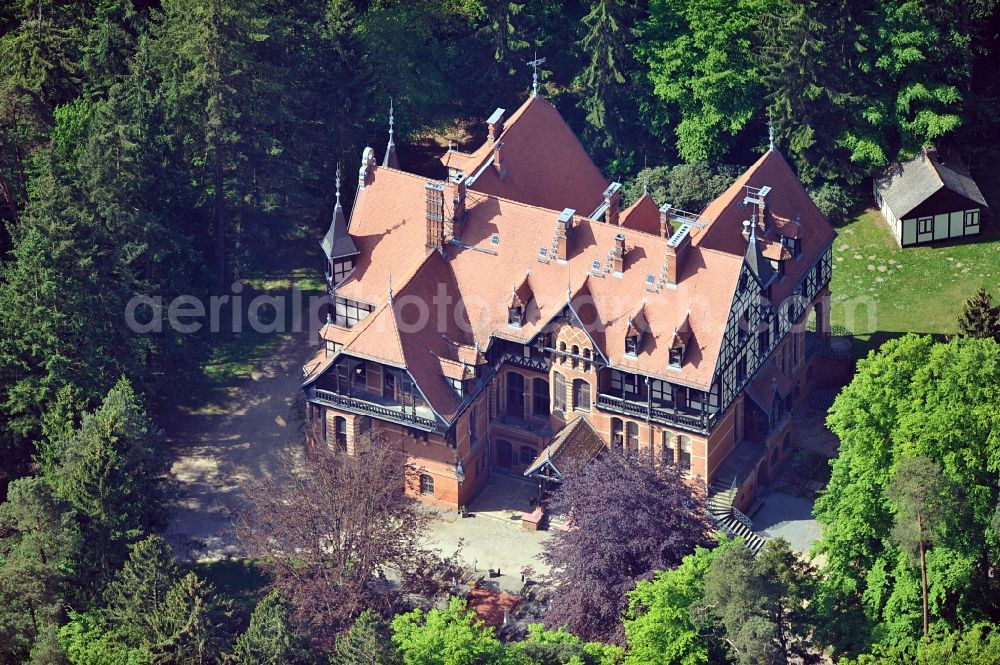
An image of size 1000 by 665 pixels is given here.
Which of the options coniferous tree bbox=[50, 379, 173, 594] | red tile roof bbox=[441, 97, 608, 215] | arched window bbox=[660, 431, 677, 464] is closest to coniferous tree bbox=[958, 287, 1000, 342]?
arched window bbox=[660, 431, 677, 464]

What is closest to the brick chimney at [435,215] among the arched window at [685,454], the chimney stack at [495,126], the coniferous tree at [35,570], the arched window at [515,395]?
the arched window at [515,395]

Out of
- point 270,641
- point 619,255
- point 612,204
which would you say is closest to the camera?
point 270,641

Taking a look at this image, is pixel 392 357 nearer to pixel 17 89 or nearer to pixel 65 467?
pixel 65 467

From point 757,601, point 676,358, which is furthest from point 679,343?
point 757,601

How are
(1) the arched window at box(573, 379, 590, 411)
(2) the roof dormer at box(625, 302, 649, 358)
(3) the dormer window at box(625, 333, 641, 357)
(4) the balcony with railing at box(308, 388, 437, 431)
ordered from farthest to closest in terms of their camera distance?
(1) the arched window at box(573, 379, 590, 411) → (4) the balcony with railing at box(308, 388, 437, 431) → (3) the dormer window at box(625, 333, 641, 357) → (2) the roof dormer at box(625, 302, 649, 358)

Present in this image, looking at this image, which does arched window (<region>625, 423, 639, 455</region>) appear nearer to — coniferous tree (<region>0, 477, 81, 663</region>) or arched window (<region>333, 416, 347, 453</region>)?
arched window (<region>333, 416, 347, 453</region>)

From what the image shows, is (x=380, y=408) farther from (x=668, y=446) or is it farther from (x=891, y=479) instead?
(x=891, y=479)

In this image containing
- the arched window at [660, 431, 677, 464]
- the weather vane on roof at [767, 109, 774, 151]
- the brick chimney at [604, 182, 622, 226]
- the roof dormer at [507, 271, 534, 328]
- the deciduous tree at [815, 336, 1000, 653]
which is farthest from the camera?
the weather vane on roof at [767, 109, 774, 151]
